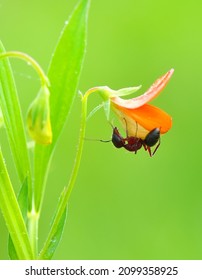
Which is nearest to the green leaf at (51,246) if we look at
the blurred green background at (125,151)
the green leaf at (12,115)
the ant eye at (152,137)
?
the green leaf at (12,115)

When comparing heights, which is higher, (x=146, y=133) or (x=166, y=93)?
(x=146, y=133)

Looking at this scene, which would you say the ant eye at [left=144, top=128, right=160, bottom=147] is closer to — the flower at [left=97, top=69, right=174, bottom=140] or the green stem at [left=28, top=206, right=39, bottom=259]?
the flower at [left=97, top=69, right=174, bottom=140]

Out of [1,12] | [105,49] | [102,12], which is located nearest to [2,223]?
[1,12]

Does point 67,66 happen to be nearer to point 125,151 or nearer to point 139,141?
point 139,141

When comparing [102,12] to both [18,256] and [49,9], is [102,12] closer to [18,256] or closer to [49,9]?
[49,9]

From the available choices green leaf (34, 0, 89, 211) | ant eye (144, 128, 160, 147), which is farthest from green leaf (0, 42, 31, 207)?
ant eye (144, 128, 160, 147)

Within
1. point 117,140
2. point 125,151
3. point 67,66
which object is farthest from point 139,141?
point 125,151
